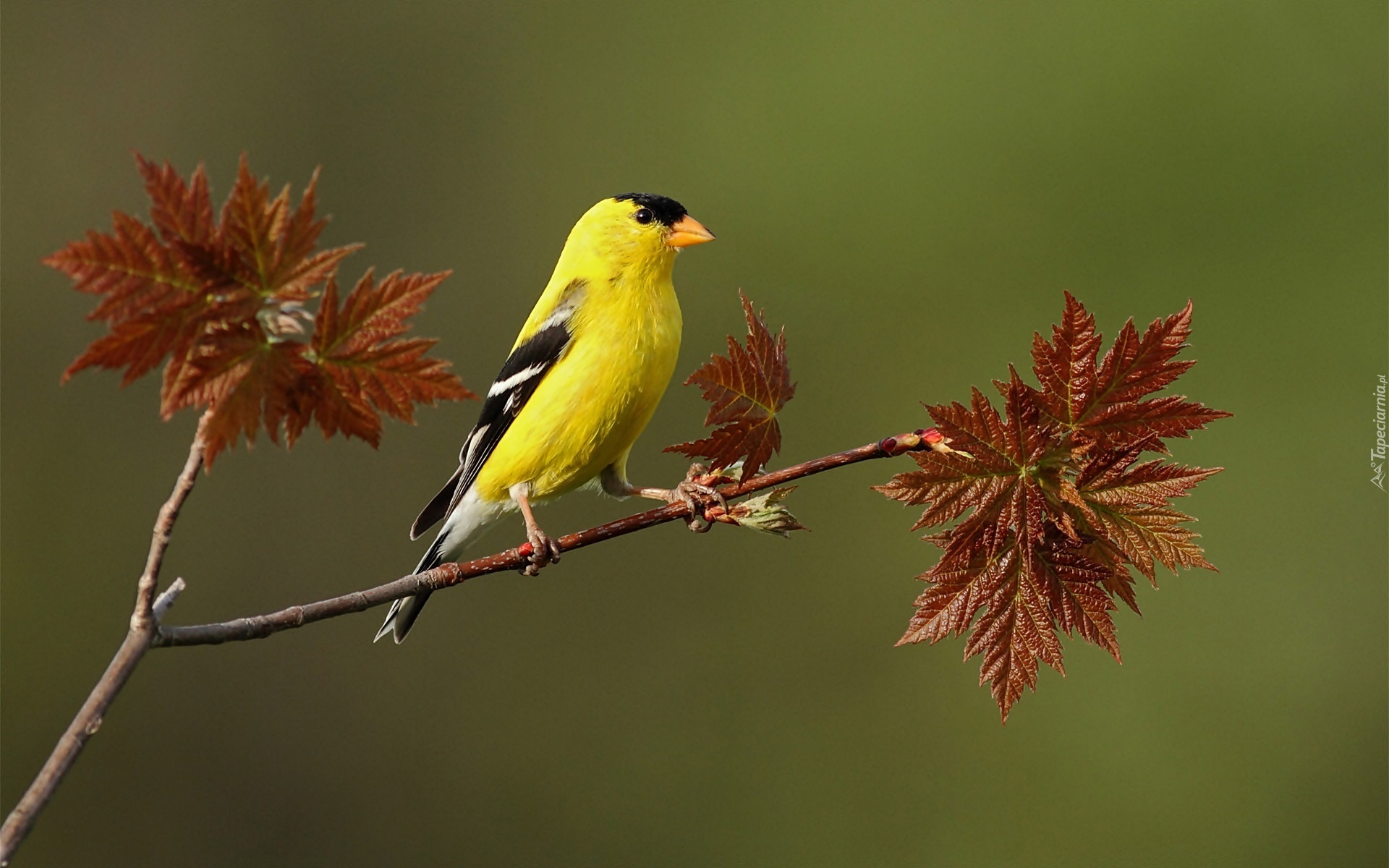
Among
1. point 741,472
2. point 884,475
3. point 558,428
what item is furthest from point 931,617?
point 884,475

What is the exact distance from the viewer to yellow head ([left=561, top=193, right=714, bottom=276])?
2.55m

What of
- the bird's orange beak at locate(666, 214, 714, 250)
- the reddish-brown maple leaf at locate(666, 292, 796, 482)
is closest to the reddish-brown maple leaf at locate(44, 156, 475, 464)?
the reddish-brown maple leaf at locate(666, 292, 796, 482)

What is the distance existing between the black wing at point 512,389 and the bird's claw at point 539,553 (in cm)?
23

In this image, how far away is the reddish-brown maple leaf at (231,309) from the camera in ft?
3.89

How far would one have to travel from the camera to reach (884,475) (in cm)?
827

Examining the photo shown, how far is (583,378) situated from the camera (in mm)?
2344

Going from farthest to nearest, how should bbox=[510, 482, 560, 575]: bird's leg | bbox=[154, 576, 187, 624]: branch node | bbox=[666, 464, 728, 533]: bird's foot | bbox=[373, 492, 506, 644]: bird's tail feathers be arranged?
bbox=[373, 492, 506, 644]: bird's tail feathers < bbox=[510, 482, 560, 575]: bird's leg < bbox=[666, 464, 728, 533]: bird's foot < bbox=[154, 576, 187, 624]: branch node

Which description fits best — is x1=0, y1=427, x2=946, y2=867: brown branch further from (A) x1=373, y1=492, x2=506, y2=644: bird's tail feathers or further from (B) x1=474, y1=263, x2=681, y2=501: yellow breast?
(A) x1=373, y1=492, x2=506, y2=644: bird's tail feathers

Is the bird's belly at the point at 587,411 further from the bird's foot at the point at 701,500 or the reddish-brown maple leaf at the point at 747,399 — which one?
the reddish-brown maple leaf at the point at 747,399

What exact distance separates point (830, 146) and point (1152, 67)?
2.91 metres

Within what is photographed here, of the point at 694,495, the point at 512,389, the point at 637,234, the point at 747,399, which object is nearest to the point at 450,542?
the point at 512,389

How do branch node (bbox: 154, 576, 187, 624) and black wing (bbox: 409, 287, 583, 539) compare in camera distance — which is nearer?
branch node (bbox: 154, 576, 187, 624)

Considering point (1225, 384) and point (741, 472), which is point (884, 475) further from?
point (741, 472)

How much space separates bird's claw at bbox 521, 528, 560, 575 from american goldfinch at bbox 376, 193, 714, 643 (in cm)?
1
